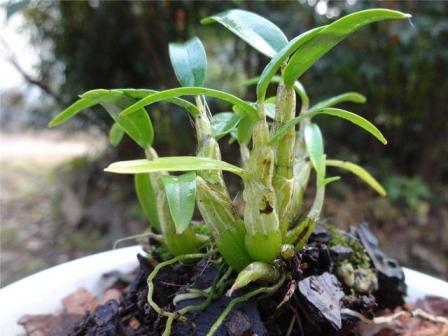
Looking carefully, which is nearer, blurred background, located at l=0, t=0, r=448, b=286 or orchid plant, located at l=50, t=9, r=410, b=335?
orchid plant, located at l=50, t=9, r=410, b=335

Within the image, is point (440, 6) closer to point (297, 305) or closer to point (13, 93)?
point (297, 305)

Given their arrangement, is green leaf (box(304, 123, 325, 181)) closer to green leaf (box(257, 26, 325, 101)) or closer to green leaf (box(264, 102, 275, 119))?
green leaf (box(264, 102, 275, 119))

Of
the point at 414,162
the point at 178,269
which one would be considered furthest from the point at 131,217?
the point at 178,269

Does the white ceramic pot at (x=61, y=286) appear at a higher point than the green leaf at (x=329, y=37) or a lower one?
lower

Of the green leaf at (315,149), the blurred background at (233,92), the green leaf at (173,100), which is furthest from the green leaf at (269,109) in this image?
the blurred background at (233,92)

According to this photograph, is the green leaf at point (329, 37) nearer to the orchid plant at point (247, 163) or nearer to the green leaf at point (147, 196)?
the orchid plant at point (247, 163)

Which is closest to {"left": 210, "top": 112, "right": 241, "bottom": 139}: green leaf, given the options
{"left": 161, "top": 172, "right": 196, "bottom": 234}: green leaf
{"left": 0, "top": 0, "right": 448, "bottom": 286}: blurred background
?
{"left": 161, "top": 172, "right": 196, "bottom": 234}: green leaf

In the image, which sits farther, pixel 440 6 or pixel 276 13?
pixel 276 13
